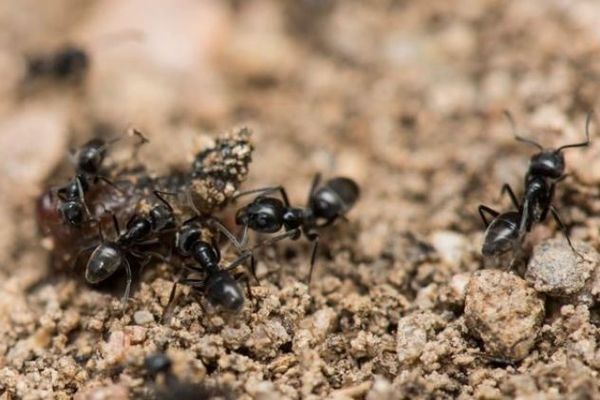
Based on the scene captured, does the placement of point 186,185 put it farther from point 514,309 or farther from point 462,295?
point 514,309

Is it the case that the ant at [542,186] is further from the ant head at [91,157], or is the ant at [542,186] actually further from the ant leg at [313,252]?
the ant head at [91,157]

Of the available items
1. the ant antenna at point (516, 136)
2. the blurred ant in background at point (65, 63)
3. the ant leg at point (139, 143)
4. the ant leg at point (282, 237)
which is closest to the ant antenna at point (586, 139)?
the ant antenna at point (516, 136)

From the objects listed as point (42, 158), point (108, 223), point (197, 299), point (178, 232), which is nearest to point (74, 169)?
point (42, 158)

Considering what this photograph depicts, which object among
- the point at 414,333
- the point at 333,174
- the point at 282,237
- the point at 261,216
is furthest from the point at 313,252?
the point at 333,174

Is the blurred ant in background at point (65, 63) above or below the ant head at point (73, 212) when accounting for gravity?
above

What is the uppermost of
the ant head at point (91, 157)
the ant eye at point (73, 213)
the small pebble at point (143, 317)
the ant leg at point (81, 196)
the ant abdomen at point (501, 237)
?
the ant head at point (91, 157)

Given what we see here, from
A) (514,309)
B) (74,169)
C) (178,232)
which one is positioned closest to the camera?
(514,309)
